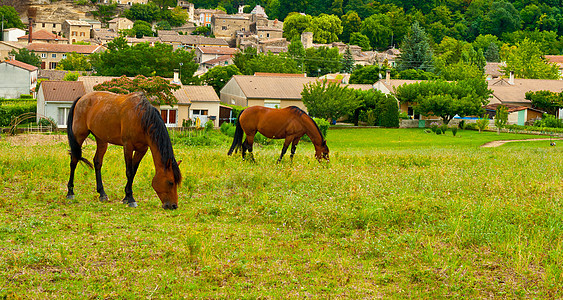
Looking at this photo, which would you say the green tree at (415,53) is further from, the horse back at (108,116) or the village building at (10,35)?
the horse back at (108,116)

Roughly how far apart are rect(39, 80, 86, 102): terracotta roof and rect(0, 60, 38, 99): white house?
Answer: 22.8 m

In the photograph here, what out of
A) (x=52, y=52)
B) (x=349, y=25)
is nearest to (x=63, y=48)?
(x=52, y=52)

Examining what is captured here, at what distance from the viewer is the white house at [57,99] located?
4400 centimetres

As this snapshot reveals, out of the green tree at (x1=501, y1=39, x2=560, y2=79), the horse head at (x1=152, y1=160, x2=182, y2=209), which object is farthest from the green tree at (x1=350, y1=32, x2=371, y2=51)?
the horse head at (x1=152, y1=160, x2=182, y2=209)

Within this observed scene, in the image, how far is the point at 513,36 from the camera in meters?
150

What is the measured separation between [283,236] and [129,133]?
351 cm

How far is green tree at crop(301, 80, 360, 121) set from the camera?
51.4 m

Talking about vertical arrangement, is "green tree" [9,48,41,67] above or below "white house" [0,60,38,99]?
above

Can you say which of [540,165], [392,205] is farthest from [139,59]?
[392,205]

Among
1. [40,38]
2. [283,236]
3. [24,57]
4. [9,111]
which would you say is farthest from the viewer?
[40,38]

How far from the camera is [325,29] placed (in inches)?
6038

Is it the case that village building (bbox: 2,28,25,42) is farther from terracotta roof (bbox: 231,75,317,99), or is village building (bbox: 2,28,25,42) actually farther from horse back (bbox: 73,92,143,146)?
horse back (bbox: 73,92,143,146)

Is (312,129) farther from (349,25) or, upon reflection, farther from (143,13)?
(143,13)

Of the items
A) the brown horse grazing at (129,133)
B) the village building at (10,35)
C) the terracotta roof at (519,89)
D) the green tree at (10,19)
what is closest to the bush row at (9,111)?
the brown horse grazing at (129,133)
